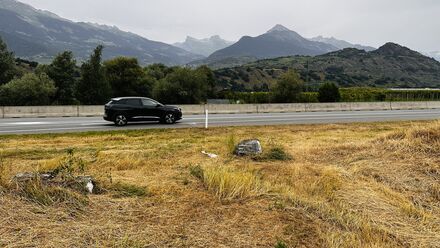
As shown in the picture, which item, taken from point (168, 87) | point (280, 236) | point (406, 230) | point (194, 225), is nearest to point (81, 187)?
point (194, 225)

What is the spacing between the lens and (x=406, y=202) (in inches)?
253

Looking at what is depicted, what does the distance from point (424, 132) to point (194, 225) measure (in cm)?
858

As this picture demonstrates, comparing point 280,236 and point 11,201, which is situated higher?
point 11,201

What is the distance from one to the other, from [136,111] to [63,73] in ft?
159

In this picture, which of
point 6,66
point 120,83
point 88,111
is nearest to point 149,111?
point 88,111

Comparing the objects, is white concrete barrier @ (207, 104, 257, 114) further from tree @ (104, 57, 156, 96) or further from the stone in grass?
tree @ (104, 57, 156, 96)

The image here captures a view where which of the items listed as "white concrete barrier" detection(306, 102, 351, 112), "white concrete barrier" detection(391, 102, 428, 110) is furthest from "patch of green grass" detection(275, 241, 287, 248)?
"white concrete barrier" detection(391, 102, 428, 110)

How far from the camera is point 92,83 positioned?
66.8m

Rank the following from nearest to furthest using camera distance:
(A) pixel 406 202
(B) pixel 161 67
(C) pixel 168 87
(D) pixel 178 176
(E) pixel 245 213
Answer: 1. (E) pixel 245 213
2. (A) pixel 406 202
3. (D) pixel 178 176
4. (C) pixel 168 87
5. (B) pixel 161 67

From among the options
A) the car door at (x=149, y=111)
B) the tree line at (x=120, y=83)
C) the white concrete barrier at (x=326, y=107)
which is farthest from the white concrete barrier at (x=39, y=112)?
the tree line at (x=120, y=83)

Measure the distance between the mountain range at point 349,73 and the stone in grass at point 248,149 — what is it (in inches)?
4231

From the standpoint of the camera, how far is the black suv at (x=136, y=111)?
830 inches

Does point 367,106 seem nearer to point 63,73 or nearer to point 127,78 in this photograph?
point 63,73

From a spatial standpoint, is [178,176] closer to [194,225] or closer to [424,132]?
[194,225]
